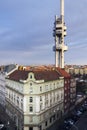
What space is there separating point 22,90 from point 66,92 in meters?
21.5

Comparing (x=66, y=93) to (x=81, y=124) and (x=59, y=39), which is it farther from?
(x=59, y=39)

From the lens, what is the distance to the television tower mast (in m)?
114

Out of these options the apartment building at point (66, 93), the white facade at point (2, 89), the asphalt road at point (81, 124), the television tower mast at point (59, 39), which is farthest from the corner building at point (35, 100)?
the television tower mast at point (59, 39)

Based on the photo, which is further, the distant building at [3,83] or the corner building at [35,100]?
the distant building at [3,83]

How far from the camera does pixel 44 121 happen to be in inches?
2453

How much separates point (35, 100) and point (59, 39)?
61330 millimetres

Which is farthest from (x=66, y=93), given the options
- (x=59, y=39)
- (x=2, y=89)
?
(x=59, y=39)

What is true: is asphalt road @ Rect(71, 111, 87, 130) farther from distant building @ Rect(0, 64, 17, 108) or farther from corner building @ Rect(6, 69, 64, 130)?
distant building @ Rect(0, 64, 17, 108)

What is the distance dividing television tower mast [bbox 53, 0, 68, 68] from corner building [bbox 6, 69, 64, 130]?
138ft

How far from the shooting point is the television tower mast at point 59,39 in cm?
11362

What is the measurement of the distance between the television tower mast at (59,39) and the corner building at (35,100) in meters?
42.2

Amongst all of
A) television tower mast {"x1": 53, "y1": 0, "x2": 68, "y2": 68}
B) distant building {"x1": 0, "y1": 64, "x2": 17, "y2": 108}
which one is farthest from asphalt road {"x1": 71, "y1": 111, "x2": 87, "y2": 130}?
television tower mast {"x1": 53, "y1": 0, "x2": 68, "y2": 68}

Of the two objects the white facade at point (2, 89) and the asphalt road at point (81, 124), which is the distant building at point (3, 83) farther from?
the asphalt road at point (81, 124)

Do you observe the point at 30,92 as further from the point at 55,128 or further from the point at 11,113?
the point at 11,113
